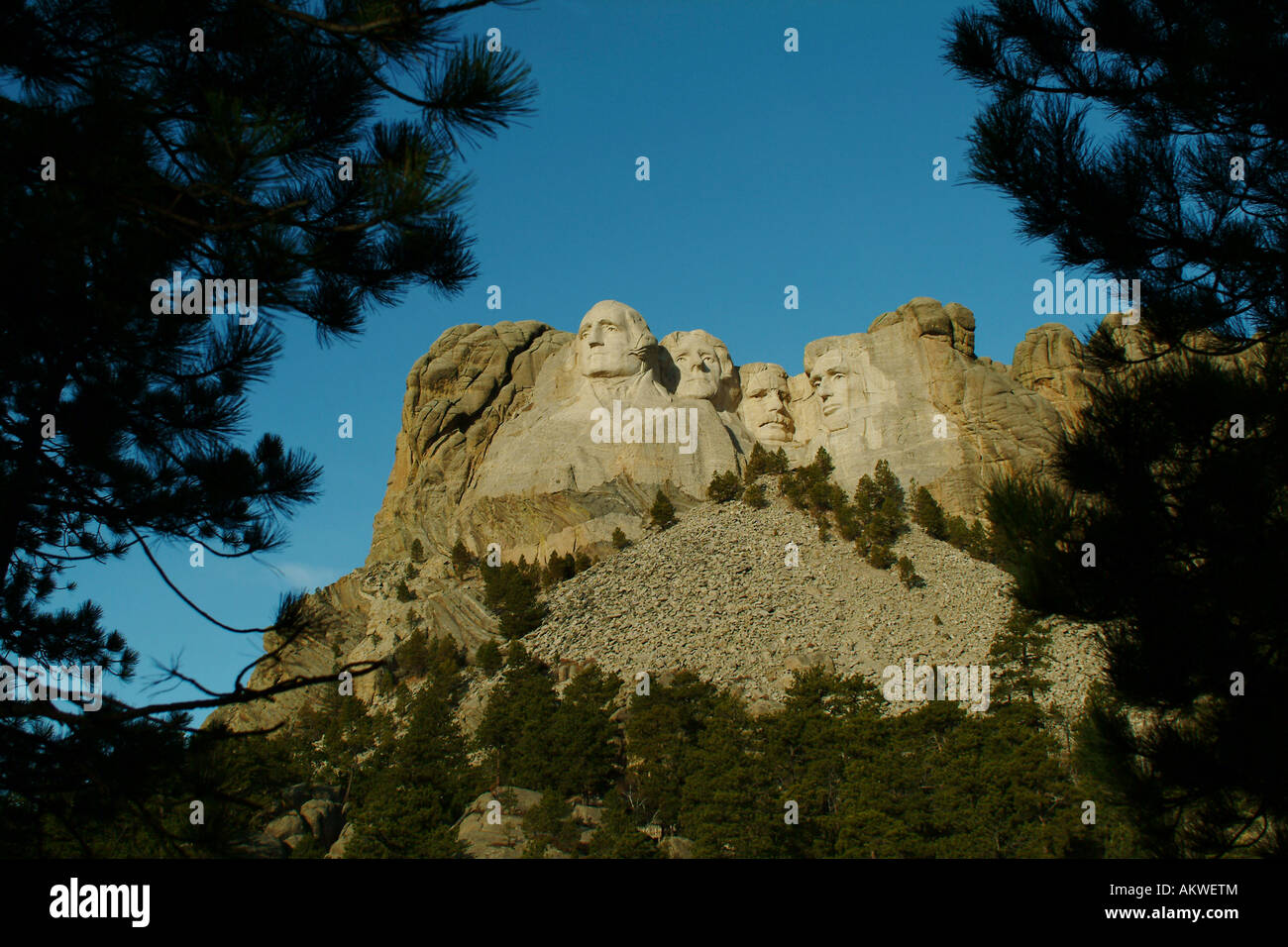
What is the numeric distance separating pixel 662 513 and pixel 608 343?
805 centimetres

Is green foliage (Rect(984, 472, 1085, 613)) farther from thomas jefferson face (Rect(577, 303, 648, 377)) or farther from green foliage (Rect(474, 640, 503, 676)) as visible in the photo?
thomas jefferson face (Rect(577, 303, 648, 377))

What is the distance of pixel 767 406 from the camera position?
54.6 meters

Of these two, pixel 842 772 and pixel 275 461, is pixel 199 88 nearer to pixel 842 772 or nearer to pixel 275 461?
pixel 275 461

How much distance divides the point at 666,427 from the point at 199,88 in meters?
42.3

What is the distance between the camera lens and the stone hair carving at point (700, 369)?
5209cm

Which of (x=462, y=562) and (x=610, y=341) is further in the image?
(x=610, y=341)

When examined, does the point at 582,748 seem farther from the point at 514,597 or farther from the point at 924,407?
the point at 924,407

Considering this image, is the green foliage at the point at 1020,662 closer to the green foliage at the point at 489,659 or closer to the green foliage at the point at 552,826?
the green foliage at the point at 552,826

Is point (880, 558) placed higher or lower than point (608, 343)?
lower

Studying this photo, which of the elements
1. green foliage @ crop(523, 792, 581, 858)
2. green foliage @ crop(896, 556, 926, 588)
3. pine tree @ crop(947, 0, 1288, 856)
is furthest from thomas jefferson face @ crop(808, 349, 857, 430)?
pine tree @ crop(947, 0, 1288, 856)

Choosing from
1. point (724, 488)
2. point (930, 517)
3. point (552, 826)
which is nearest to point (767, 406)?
point (724, 488)

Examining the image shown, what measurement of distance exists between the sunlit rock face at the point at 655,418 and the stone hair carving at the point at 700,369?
2.9 inches

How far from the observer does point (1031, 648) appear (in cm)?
3450
